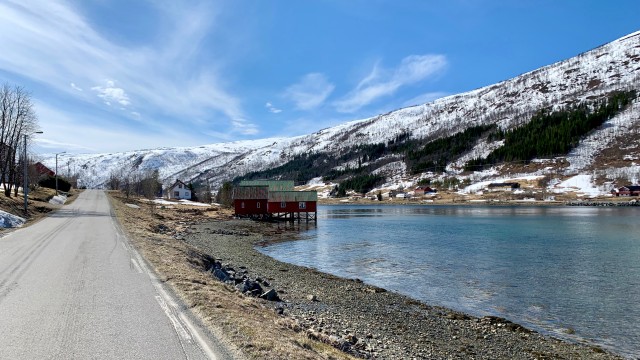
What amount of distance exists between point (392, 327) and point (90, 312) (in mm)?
10773

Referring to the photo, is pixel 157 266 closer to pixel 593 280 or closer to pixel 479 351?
pixel 479 351

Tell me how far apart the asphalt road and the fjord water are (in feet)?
47.2

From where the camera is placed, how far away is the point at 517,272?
93.8 ft

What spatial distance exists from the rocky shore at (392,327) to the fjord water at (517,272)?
1.68m

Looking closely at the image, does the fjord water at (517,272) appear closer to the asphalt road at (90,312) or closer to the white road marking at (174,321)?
the white road marking at (174,321)

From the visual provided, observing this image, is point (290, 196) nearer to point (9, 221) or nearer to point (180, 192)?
point (9, 221)

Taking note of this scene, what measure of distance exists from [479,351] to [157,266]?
41.0ft

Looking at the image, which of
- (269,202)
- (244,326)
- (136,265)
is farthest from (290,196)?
(244,326)

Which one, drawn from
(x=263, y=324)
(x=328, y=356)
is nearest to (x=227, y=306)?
(x=263, y=324)

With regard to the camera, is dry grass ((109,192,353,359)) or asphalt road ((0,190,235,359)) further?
dry grass ((109,192,353,359))

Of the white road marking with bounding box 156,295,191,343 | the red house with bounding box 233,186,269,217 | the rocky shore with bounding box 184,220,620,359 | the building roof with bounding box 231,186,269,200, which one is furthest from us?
the building roof with bounding box 231,186,269,200

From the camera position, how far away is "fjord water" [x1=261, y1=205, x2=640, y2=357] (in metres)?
18.1

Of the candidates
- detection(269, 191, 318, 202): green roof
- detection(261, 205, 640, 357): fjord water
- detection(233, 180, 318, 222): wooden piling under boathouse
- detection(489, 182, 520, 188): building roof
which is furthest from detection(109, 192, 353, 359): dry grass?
detection(489, 182, 520, 188): building roof

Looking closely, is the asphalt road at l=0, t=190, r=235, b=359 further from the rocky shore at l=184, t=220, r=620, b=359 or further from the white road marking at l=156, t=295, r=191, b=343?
the rocky shore at l=184, t=220, r=620, b=359
